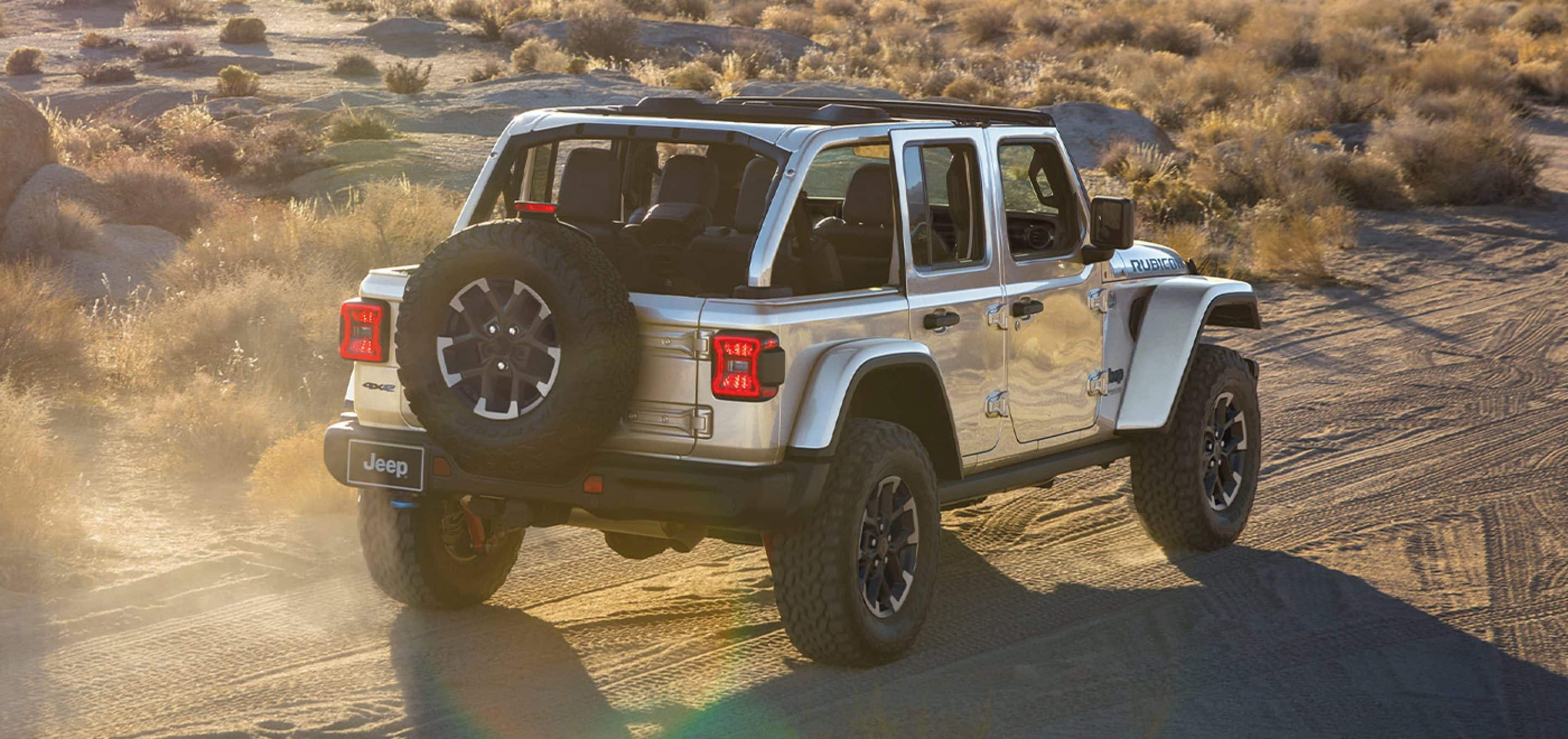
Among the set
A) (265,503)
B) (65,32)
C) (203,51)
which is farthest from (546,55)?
(265,503)

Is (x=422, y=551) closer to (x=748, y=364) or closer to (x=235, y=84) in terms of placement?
(x=748, y=364)

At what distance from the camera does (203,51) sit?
41.5 meters

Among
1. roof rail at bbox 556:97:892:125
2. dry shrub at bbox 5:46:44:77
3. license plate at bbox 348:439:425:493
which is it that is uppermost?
roof rail at bbox 556:97:892:125

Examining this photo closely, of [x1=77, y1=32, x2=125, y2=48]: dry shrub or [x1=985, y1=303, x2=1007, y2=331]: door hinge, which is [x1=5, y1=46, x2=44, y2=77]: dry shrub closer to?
[x1=77, y1=32, x2=125, y2=48]: dry shrub

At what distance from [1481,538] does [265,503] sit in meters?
5.93

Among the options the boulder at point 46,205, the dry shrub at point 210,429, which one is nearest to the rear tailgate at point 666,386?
the dry shrub at point 210,429

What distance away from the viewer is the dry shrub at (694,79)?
1356 inches

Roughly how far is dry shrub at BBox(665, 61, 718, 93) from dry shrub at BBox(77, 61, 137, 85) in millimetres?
10655

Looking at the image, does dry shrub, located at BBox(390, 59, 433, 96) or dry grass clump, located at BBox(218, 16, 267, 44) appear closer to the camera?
dry shrub, located at BBox(390, 59, 433, 96)

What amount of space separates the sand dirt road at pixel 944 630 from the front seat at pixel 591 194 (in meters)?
1.49

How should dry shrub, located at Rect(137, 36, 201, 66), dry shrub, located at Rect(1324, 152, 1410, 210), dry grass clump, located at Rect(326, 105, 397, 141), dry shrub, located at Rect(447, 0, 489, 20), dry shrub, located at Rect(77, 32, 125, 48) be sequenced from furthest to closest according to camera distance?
dry shrub, located at Rect(447, 0, 489, 20) < dry shrub, located at Rect(77, 32, 125, 48) < dry shrub, located at Rect(137, 36, 201, 66) < dry grass clump, located at Rect(326, 105, 397, 141) < dry shrub, located at Rect(1324, 152, 1410, 210)

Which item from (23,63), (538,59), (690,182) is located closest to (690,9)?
(538,59)

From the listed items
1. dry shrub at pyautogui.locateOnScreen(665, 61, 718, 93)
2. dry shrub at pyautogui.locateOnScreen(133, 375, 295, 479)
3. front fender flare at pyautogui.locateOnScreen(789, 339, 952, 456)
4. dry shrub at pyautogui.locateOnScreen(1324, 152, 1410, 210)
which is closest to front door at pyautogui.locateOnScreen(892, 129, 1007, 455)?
front fender flare at pyautogui.locateOnScreen(789, 339, 952, 456)

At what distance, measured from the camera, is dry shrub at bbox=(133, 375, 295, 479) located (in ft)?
31.0
